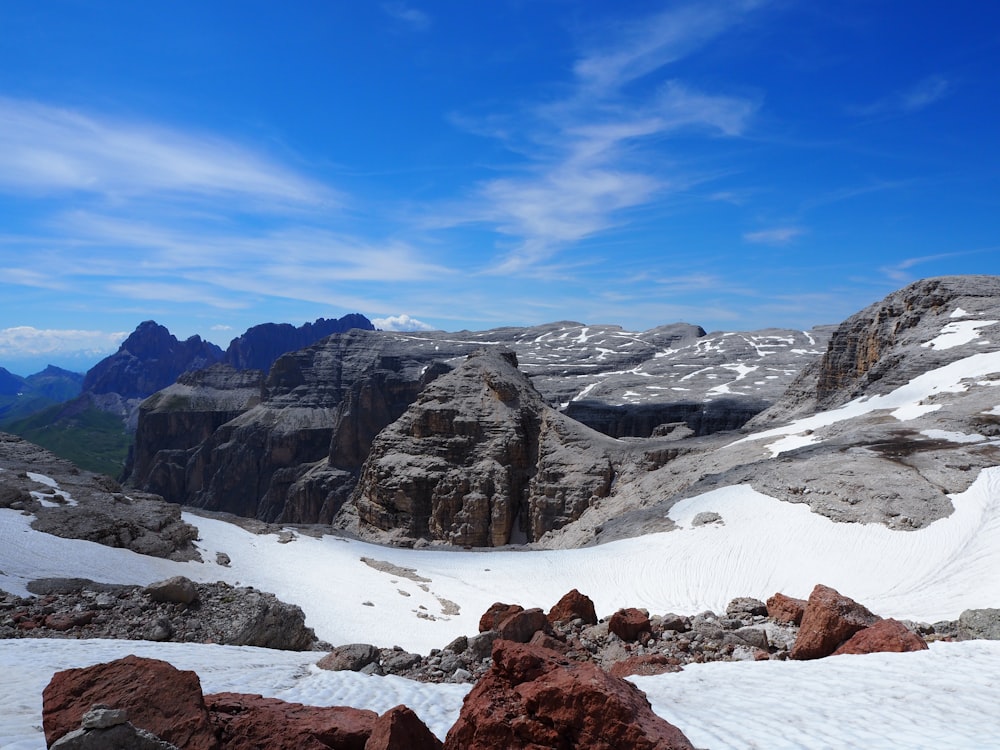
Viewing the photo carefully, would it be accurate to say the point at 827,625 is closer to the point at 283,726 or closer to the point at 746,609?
the point at 746,609

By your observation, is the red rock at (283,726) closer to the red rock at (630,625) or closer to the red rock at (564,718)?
the red rock at (564,718)

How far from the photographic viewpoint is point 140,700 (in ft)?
20.2

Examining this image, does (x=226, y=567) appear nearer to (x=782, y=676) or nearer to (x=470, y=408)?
(x=782, y=676)

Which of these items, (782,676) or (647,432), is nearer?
(782,676)

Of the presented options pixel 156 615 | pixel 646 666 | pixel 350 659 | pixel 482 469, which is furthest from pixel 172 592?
pixel 482 469

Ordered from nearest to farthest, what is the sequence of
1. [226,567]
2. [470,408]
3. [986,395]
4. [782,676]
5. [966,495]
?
1. [782,676]
2. [226,567]
3. [966,495]
4. [986,395]
5. [470,408]

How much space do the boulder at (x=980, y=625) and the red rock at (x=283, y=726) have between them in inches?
442

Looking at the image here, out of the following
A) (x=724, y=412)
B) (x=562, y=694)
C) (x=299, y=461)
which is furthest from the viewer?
(x=299, y=461)

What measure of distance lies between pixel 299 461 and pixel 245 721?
121739mm

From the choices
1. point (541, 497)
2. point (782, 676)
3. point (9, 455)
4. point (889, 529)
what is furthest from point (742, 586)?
point (9, 455)

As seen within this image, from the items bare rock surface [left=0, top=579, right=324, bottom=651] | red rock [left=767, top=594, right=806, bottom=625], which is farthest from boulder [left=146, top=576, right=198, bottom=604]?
red rock [left=767, top=594, right=806, bottom=625]

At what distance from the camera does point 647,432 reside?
9156 cm

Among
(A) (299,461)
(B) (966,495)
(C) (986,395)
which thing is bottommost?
(A) (299,461)

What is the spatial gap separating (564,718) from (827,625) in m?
7.86
